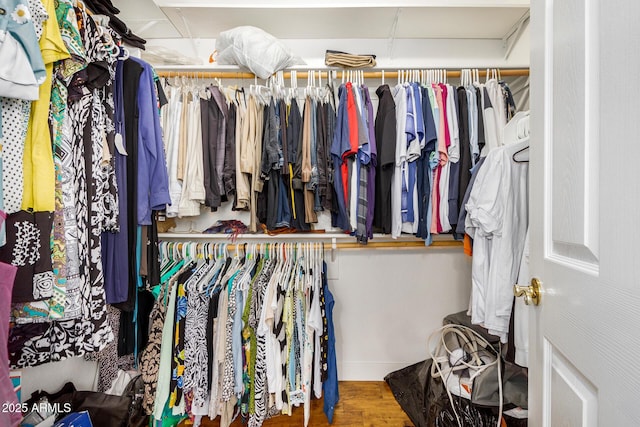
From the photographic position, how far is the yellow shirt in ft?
2.21

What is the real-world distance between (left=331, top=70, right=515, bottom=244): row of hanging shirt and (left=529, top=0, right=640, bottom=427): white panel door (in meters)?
0.81

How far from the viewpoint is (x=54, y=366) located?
1.31 m

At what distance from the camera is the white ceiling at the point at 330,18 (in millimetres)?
1493

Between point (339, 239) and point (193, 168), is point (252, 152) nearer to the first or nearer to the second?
point (193, 168)

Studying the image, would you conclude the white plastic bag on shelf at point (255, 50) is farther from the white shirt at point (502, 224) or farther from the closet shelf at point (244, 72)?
the white shirt at point (502, 224)

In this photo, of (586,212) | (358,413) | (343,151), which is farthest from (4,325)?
(358,413)

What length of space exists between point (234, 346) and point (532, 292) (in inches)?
51.3

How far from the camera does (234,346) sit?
1.42 m

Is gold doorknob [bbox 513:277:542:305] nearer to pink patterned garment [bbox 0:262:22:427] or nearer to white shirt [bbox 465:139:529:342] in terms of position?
white shirt [bbox 465:139:529:342]

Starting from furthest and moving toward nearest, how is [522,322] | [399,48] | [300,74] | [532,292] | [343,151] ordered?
[399,48], [300,74], [343,151], [522,322], [532,292]

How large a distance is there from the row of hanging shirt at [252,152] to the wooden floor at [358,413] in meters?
1.08

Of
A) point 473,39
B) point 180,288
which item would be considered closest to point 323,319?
point 180,288

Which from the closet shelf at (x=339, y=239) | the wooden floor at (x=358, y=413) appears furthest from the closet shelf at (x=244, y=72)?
the wooden floor at (x=358, y=413)

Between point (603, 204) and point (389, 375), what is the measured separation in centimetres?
183
